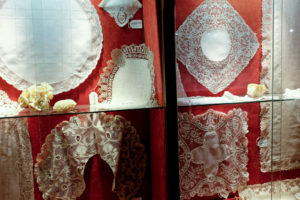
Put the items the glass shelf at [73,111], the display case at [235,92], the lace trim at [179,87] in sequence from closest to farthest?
the glass shelf at [73,111]
the lace trim at [179,87]
the display case at [235,92]

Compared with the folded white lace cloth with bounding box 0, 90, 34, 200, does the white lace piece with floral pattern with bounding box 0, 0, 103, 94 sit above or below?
above

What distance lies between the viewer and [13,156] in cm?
124

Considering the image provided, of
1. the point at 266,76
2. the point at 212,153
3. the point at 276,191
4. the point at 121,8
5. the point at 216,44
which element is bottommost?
the point at 276,191

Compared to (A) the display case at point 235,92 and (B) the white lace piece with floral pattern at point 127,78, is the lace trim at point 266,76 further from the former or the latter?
(B) the white lace piece with floral pattern at point 127,78

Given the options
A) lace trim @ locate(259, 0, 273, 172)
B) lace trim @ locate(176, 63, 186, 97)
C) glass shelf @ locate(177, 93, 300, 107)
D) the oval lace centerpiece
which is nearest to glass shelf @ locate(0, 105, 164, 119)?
lace trim @ locate(176, 63, 186, 97)

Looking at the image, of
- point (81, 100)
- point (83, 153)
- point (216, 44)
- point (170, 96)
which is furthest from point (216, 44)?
point (83, 153)

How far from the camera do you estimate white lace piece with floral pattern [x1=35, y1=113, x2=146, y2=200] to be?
1356mm

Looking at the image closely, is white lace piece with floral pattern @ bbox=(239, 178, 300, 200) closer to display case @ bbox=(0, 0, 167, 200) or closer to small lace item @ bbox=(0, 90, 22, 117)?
display case @ bbox=(0, 0, 167, 200)

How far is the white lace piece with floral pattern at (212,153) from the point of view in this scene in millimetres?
1356

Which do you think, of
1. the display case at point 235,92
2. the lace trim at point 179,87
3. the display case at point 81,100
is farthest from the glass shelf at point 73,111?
the display case at point 235,92

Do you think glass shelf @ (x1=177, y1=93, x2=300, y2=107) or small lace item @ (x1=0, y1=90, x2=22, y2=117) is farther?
glass shelf @ (x1=177, y1=93, x2=300, y2=107)

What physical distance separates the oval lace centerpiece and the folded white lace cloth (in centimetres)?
96

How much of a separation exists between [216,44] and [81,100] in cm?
75

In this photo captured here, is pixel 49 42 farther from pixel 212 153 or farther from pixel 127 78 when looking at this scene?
pixel 212 153
